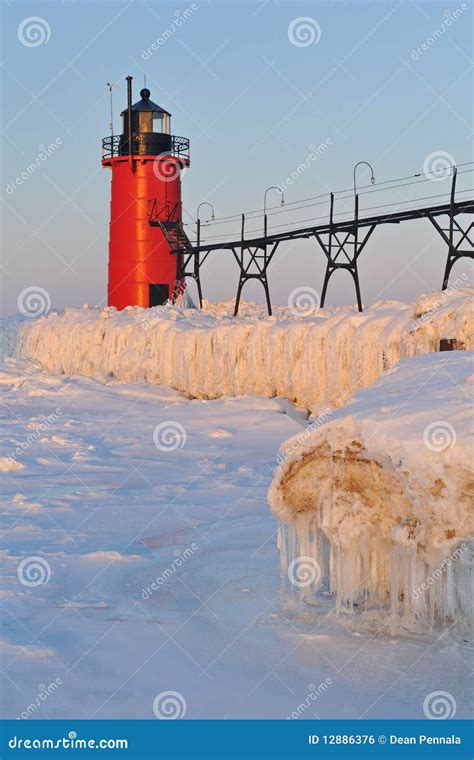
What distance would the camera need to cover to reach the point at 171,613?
246 inches

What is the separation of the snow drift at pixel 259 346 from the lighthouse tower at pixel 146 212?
11.6ft

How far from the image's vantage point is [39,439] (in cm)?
1301

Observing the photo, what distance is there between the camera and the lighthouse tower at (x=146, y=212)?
1070 inches

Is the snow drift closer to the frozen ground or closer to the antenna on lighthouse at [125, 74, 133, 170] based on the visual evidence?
the frozen ground

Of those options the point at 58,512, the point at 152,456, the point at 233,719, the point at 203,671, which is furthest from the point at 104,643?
the point at 152,456

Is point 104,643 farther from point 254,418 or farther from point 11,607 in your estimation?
point 254,418

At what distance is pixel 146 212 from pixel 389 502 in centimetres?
2246

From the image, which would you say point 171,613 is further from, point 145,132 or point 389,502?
point 145,132

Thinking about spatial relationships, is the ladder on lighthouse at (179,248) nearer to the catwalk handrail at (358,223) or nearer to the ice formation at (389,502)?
the catwalk handrail at (358,223)

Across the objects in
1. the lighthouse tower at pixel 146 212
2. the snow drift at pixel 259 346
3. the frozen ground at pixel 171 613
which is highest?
the lighthouse tower at pixel 146 212

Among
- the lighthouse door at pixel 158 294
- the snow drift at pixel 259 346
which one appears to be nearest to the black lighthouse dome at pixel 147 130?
the lighthouse door at pixel 158 294

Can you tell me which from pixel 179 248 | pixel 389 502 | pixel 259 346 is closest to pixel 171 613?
pixel 389 502

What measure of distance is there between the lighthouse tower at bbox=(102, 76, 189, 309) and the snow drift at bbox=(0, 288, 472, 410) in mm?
3530
